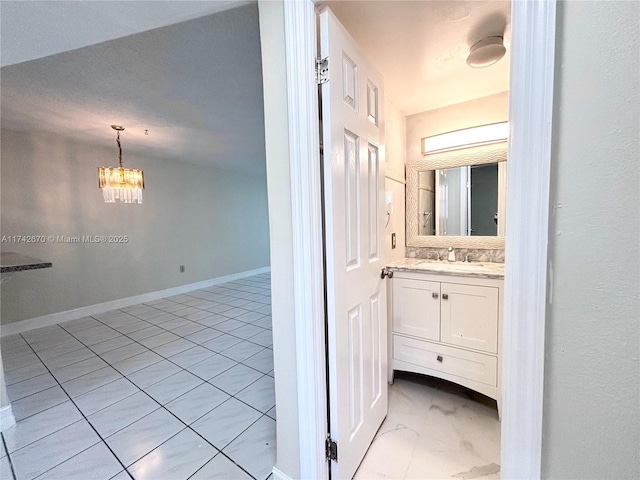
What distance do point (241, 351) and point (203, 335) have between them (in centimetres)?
68

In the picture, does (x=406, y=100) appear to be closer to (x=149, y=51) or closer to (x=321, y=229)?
(x=321, y=229)

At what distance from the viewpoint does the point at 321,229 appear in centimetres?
102

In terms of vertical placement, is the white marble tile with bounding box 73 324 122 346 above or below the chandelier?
below

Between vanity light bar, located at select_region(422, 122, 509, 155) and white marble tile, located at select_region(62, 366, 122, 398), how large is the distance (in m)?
3.24

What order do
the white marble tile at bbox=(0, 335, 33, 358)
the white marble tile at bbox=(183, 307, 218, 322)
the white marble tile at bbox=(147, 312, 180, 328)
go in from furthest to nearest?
the white marble tile at bbox=(183, 307, 218, 322)
the white marble tile at bbox=(147, 312, 180, 328)
the white marble tile at bbox=(0, 335, 33, 358)

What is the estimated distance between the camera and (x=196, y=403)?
177 cm

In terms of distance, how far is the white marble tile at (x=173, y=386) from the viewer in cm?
184

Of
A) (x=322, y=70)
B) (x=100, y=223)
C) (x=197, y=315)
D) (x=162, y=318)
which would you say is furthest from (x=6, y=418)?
(x=100, y=223)

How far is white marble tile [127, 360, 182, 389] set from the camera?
6.64ft

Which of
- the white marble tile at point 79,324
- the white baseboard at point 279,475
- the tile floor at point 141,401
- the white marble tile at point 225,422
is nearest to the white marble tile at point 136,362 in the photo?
the tile floor at point 141,401

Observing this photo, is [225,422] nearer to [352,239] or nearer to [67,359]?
[352,239]

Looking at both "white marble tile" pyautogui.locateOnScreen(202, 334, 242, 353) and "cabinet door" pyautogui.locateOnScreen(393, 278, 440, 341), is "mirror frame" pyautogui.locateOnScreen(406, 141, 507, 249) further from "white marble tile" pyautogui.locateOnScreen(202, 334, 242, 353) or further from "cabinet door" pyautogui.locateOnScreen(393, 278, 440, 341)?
"white marble tile" pyautogui.locateOnScreen(202, 334, 242, 353)

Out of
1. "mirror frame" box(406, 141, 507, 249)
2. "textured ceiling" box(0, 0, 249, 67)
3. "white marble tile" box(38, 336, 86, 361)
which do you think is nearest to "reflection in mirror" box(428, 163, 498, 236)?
"mirror frame" box(406, 141, 507, 249)

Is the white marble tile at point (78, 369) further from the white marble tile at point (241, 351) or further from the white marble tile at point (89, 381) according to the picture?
the white marble tile at point (241, 351)
